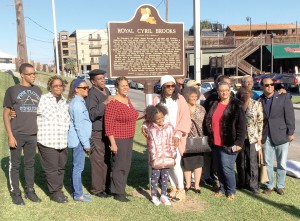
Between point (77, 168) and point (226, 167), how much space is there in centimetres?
207

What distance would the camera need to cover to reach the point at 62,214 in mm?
4660

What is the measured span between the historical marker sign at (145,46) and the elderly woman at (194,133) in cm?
82

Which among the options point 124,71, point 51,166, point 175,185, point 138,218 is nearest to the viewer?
point 138,218

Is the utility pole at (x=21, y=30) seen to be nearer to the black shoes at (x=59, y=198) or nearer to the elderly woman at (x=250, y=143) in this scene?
the black shoes at (x=59, y=198)

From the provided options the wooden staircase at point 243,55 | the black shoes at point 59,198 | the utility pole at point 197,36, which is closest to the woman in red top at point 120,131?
the black shoes at point 59,198

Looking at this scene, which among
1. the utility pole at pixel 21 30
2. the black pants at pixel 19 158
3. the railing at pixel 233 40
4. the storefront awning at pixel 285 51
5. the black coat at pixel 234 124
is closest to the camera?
the black pants at pixel 19 158

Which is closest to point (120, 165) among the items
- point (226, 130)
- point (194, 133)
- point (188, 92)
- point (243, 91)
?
point (194, 133)

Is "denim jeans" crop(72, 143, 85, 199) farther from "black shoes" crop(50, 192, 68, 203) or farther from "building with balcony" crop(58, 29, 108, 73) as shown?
"building with balcony" crop(58, 29, 108, 73)

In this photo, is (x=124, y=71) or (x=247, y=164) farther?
(x=124, y=71)

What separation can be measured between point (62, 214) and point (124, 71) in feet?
7.76

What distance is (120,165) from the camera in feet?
16.6

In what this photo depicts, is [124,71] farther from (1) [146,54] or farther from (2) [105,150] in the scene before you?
(2) [105,150]

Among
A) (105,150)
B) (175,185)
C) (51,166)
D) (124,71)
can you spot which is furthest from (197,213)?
(124,71)

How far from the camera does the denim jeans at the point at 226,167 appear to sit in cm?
499
